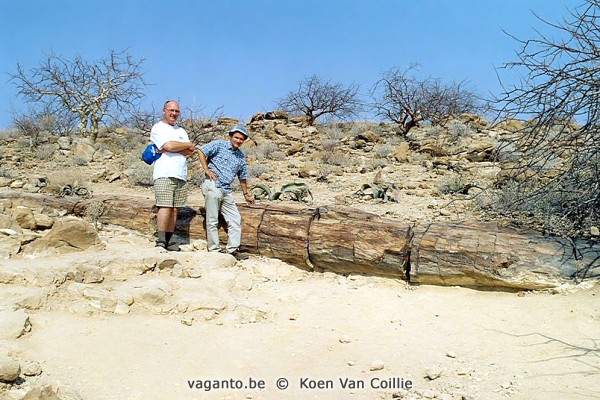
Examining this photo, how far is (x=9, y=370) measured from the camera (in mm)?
2516

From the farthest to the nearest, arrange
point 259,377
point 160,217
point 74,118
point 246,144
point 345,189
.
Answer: point 74,118 < point 246,144 < point 345,189 < point 160,217 < point 259,377

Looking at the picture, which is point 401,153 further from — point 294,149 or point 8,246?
point 8,246

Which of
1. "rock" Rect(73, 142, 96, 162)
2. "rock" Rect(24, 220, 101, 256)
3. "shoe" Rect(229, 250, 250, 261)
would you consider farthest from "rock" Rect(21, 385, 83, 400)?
"rock" Rect(73, 142, 96, 162)

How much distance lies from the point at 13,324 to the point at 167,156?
86.7 inches

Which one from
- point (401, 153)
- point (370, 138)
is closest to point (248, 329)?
point (401, 153)

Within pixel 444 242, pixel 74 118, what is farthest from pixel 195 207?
pixel 74 118

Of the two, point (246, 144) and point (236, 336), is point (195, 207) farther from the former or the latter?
point (246, 144)

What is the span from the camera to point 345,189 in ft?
27.6

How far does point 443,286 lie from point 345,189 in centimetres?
384

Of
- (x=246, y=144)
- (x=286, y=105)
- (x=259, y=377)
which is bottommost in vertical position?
(x=259, y=377)

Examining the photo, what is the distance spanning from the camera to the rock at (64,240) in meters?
4.56

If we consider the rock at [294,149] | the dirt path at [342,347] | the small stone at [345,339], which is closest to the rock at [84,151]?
the rock at [294,149]

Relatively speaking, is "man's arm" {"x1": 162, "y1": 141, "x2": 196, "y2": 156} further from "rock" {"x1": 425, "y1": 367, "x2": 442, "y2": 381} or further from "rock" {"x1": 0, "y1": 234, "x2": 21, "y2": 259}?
"rock" {"x1": 425, "y1": 367, "x2": 442, "y2": 381}

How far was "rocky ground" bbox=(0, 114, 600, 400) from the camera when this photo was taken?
2.93 metres
